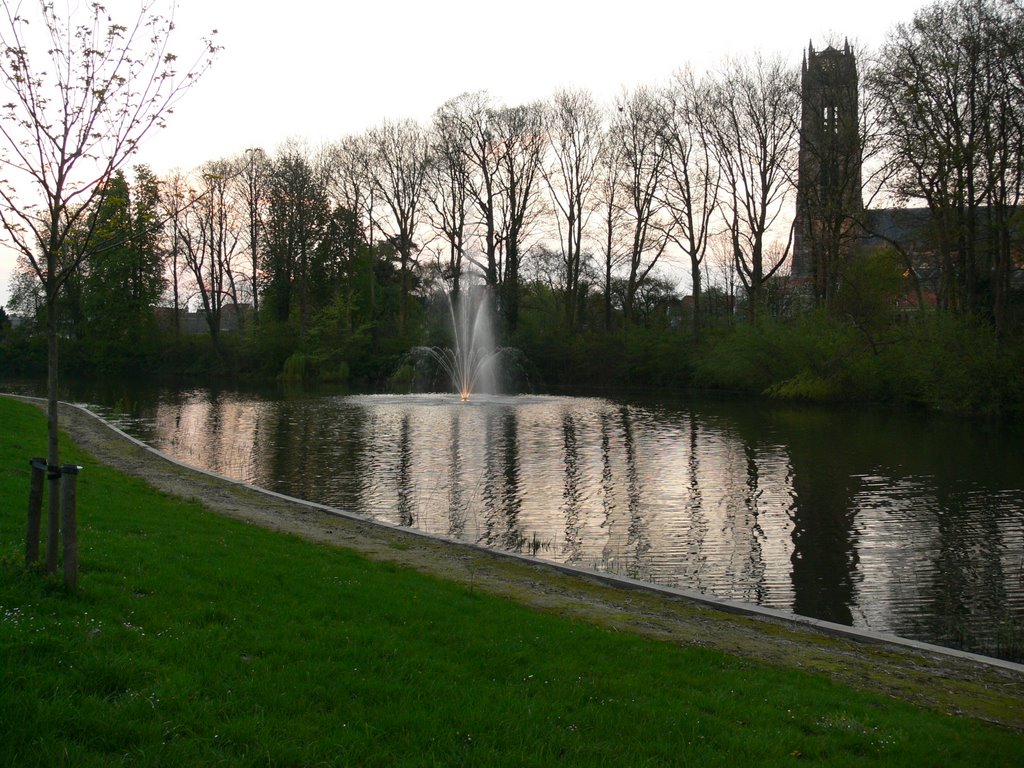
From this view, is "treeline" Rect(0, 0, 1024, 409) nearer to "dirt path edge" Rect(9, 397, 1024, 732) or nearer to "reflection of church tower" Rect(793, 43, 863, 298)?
"reflection of church tower" Rect(793, 43, 863, 298)

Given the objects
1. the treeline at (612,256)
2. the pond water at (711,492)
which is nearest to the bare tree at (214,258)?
the treeline at (612,256)

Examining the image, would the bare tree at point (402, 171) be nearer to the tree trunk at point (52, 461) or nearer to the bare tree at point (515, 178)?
the bare tree at point (515, 178)

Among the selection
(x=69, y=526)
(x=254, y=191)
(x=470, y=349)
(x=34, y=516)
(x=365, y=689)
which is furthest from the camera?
(x=254, y=191)

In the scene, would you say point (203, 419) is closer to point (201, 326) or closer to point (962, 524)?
point (962, 524)

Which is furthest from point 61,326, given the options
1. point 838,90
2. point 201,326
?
point 838,90

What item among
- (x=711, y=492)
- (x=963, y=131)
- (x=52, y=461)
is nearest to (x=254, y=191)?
(x=963, y=131)

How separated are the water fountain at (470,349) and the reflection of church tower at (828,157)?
66.3 ft

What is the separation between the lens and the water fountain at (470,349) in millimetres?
50531

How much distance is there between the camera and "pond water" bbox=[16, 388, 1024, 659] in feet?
35.1

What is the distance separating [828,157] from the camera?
4538cm

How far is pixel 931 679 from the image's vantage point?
699cm

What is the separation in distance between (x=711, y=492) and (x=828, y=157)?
34604 mm

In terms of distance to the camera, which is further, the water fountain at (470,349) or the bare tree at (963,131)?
the water fountain at (470,349)

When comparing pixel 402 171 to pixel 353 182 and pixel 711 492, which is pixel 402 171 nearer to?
pixel 353 182
